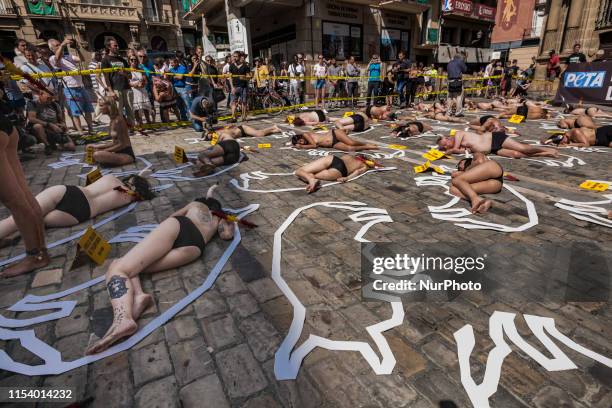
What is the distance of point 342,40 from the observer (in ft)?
68.2

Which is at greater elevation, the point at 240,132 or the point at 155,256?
the point at 240,132

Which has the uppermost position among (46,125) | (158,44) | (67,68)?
(158,44)

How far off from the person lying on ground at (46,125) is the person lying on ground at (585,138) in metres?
12.6

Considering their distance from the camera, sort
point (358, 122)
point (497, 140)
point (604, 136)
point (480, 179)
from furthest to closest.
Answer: point (358, 122), point (604, 136), point (497, 140), point (480, 179)

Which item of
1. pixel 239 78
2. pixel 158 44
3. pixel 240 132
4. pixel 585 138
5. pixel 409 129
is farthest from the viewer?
pixel 158 44

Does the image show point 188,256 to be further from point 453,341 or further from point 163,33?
point 163,33

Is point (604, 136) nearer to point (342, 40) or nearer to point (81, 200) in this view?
point (81, 200)

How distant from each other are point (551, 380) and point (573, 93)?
679 inches

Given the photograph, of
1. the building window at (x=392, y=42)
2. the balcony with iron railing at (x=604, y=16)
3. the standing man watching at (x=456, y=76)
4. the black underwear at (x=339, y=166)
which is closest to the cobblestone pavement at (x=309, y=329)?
the black underwear at (x=339, y=166)

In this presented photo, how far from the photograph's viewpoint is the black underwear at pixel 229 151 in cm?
677

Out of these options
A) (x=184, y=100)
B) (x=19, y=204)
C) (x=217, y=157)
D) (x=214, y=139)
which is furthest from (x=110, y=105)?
(x=184, y=100)

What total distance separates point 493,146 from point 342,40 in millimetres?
16675

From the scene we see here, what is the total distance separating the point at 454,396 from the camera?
1949mm

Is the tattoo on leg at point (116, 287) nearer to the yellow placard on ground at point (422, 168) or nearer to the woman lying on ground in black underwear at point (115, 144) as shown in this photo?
the woman lying on ground in black underwear at point (115, 144)
